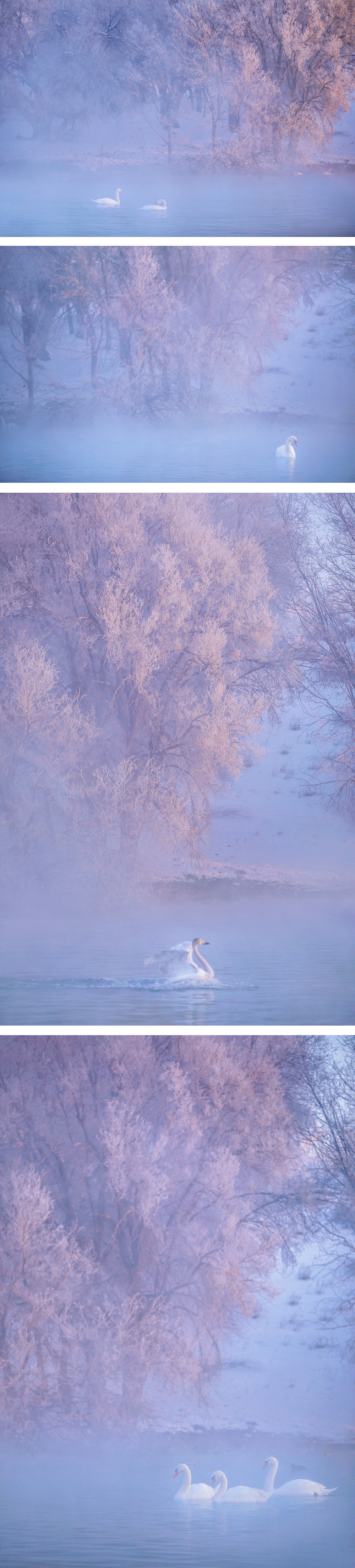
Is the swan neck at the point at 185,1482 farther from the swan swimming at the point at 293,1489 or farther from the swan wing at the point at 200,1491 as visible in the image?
the swan swimming at the point at 293,1489

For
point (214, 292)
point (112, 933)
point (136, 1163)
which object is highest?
point (214, 292)

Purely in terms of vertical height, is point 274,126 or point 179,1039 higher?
point 274,126

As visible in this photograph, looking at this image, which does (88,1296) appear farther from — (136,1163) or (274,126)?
(274,126)

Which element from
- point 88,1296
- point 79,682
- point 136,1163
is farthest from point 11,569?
point 88,1296

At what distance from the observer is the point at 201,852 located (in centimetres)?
327

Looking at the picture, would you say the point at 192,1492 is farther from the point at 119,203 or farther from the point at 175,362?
the point at 119,203

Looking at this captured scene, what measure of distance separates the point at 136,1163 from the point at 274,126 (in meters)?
3.10

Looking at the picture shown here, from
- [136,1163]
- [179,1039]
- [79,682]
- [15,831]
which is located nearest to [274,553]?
[79,682]

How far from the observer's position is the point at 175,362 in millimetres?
3273

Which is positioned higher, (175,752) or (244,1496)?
(175,752)

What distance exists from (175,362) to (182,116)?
721 millimetres

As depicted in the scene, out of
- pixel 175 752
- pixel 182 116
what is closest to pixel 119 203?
pixel 182 116

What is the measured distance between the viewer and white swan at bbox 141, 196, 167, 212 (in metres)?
3.28

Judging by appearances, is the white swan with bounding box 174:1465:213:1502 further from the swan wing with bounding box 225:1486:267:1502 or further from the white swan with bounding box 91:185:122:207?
the white swan with bounding box 91:185:122:207
